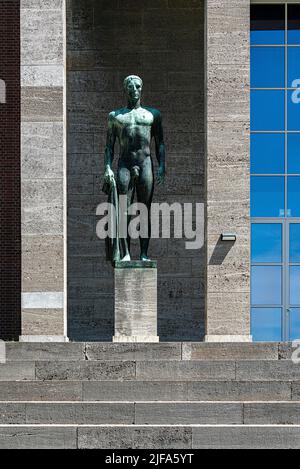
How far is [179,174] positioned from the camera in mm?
27641

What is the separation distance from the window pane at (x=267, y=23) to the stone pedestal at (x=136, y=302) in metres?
6.83

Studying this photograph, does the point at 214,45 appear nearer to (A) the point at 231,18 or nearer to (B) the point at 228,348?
(A) the point at 231,18

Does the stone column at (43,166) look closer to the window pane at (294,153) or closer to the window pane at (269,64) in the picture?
the window pane at (269,64)

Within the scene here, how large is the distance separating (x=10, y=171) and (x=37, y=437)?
1122cm

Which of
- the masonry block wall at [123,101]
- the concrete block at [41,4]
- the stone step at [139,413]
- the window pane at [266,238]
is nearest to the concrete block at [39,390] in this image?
the stone step at [139,413]

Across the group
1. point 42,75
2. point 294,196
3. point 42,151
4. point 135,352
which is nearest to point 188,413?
point 135,352

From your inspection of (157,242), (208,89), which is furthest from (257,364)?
(157,242)

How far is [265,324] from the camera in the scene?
26094 millimetres

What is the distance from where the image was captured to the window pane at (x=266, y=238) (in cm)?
2622

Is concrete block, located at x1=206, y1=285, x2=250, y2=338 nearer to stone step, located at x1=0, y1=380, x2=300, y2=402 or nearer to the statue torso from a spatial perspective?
the statue torso

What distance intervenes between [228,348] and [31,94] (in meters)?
6.60

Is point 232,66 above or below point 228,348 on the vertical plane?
above

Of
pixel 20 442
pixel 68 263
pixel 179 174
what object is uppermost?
pixel 179 174

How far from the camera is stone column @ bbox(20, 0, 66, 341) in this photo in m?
23.2
